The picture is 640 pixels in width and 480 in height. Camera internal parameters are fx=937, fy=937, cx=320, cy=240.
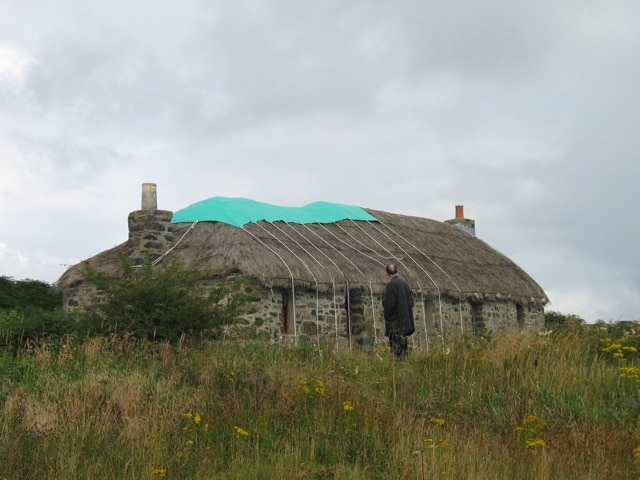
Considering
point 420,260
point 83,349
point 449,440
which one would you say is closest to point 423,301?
point 420,260

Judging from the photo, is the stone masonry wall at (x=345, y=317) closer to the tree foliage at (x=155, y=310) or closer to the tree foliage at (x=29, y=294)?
the tree foliage at (x=155, y=310)

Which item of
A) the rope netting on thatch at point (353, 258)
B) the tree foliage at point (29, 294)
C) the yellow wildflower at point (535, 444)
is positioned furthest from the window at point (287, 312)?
→ the yellow wildflower at point (535, 444)

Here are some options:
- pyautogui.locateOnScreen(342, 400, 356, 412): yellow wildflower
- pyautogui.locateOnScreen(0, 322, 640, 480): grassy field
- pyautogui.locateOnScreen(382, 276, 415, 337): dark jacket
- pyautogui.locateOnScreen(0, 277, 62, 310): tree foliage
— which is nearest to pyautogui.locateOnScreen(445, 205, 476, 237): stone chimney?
pyautogui.locateOnScreen(0, 277, 62, 310): tree foliage

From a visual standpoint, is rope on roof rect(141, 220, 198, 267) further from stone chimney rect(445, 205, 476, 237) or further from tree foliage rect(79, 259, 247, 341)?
stone chimney rect(445, 205, 476, 237)

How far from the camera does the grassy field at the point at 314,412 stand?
8.44 meters

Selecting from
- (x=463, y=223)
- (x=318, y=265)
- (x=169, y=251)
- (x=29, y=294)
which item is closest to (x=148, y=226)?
(x=169, y=251)

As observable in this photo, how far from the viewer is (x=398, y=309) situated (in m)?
14.5

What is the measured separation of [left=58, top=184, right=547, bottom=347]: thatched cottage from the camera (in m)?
19.7

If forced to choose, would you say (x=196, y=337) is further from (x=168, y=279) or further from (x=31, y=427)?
(x=31, y=427)

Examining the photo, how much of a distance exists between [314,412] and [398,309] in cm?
501

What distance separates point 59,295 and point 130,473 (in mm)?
17021

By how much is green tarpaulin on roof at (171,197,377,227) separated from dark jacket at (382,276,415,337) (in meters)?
7.26

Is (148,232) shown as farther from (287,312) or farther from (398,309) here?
(398,309)

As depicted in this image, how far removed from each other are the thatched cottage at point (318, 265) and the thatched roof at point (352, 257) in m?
0.03
